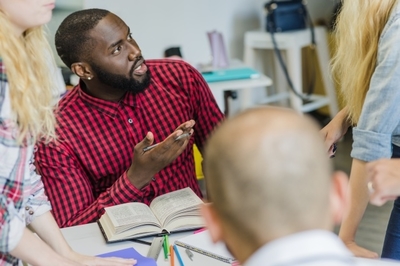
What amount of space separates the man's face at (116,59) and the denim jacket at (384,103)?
2.66 feet

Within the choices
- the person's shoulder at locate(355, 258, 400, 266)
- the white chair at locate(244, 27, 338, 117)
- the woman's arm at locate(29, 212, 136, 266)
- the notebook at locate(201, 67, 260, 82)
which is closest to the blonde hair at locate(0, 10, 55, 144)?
the woman's arm at locate(29, 212, 136, 266)

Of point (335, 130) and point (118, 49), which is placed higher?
point (118, 49)

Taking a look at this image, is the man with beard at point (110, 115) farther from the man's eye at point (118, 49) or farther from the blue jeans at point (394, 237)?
the blue jeans at point (394, 237)

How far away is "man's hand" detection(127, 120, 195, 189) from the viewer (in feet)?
5.49

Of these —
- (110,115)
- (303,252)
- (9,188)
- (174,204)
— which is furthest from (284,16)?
(303,252)

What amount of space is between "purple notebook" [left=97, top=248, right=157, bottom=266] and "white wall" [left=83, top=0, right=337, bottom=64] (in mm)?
2153

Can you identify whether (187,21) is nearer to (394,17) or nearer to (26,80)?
(394,17)

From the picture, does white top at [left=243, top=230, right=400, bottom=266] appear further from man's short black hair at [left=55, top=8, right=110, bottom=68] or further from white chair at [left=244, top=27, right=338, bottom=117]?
white chair at [left=244, top=27, right=338, bottom=117]

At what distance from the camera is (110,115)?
1919mm

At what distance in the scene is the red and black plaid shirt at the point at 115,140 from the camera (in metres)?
1.76

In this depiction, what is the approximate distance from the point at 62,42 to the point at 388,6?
109 cm

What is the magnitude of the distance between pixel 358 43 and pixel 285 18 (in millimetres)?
2610

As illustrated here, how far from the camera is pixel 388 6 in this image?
1329 mm

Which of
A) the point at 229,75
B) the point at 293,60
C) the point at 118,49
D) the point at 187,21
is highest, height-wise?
the point at 118,49
